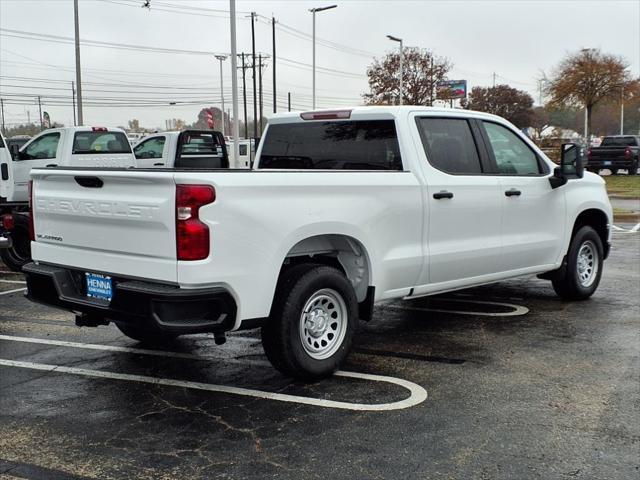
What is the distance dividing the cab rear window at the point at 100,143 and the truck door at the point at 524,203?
9.78 metres

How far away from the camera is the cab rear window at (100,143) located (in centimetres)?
1406

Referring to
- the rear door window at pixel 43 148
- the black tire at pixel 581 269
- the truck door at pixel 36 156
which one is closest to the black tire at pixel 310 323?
the black tire at pixel 581 269

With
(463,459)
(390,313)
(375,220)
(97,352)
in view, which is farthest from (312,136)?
(463,459)

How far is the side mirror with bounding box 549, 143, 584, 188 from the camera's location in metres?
7.02

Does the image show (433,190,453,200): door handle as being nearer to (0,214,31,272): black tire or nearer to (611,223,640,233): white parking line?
(0,214,31,272): black tire

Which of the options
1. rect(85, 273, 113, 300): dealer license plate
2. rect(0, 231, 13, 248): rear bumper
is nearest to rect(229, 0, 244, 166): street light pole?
→ rect(0, 231, 13, 248): rear bumper

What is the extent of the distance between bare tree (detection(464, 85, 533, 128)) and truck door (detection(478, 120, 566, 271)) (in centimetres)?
7008

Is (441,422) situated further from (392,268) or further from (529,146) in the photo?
(529,146)

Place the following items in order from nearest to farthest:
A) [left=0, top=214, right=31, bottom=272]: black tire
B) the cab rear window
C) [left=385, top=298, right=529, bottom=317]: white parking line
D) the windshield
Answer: [left=385, top=298, right=529, bottom=317]: white parking line < [left=0, top=214, right=31, bottom=272]: black tire < the cab rear window < the windshield

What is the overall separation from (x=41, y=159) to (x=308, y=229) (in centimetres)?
1021

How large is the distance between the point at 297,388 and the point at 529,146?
365cm

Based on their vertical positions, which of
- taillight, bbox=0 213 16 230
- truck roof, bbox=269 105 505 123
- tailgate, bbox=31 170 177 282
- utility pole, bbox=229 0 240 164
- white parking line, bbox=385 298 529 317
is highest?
utility pole, bbox=229 0 240 164

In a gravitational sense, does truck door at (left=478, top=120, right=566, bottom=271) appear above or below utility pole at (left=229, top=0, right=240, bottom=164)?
below

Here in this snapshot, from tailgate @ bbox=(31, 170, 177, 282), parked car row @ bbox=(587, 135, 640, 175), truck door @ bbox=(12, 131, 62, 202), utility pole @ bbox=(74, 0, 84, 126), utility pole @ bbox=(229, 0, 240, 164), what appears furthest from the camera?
parked car row @ bbox=(587, 135, 640, 175)
